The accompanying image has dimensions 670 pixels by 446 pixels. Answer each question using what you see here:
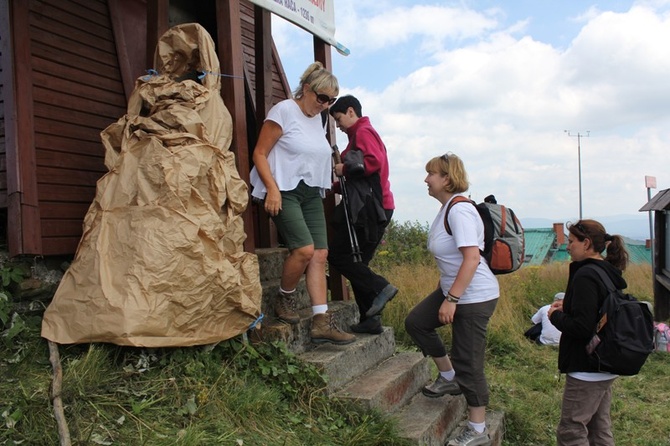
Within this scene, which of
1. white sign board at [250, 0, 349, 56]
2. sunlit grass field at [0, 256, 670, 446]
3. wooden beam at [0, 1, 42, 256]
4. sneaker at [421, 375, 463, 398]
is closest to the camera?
sunlit grass field at [0, 256, 670, 446]

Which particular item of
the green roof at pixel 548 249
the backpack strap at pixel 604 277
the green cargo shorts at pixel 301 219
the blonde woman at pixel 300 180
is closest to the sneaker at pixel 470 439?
the blonde woman at pixel 300 180

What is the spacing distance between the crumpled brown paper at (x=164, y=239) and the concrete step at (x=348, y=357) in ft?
1.96

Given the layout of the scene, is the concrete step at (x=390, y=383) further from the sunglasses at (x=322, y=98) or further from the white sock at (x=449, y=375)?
the sunglasses at (x=322, y=98)

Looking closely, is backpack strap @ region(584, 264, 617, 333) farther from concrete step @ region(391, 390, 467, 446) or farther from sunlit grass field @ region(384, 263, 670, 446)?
sunlit grass field @ region(384, 263, 670, 446)

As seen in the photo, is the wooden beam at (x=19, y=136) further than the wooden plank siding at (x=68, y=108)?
No

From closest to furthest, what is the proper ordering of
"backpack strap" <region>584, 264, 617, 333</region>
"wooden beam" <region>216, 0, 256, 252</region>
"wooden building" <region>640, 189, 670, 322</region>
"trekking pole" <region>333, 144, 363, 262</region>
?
"backpack strap" <region>584, 264, 617, 333</region> → "wooden beam" <region>216, 0, 256, 252</region> → "trekking pole" <region>333, 144, 363, 262</region> → "wooden building" <region>640, 189, 670, 322</region>

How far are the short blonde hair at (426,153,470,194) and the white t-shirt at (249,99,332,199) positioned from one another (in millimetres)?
800

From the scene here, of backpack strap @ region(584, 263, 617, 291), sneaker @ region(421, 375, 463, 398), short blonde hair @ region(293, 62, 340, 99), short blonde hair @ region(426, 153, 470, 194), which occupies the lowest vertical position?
sneaker @ region(421, 375, 463, 398)

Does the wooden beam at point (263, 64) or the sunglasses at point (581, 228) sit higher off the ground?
the wooden beam at point (263, 64)

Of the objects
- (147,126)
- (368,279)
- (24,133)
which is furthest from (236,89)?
(368,279)

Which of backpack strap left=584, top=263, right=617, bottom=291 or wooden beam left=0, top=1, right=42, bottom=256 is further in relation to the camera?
wooden beam left=0, top=1, right=42, bottom=256

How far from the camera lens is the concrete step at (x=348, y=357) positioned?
3.77m

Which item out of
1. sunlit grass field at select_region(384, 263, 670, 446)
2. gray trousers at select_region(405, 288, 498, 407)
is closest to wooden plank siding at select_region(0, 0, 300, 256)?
gray trousers at select_region(405, 288, 498, 407)

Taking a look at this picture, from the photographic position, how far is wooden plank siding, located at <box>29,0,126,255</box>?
3956 millimetres
